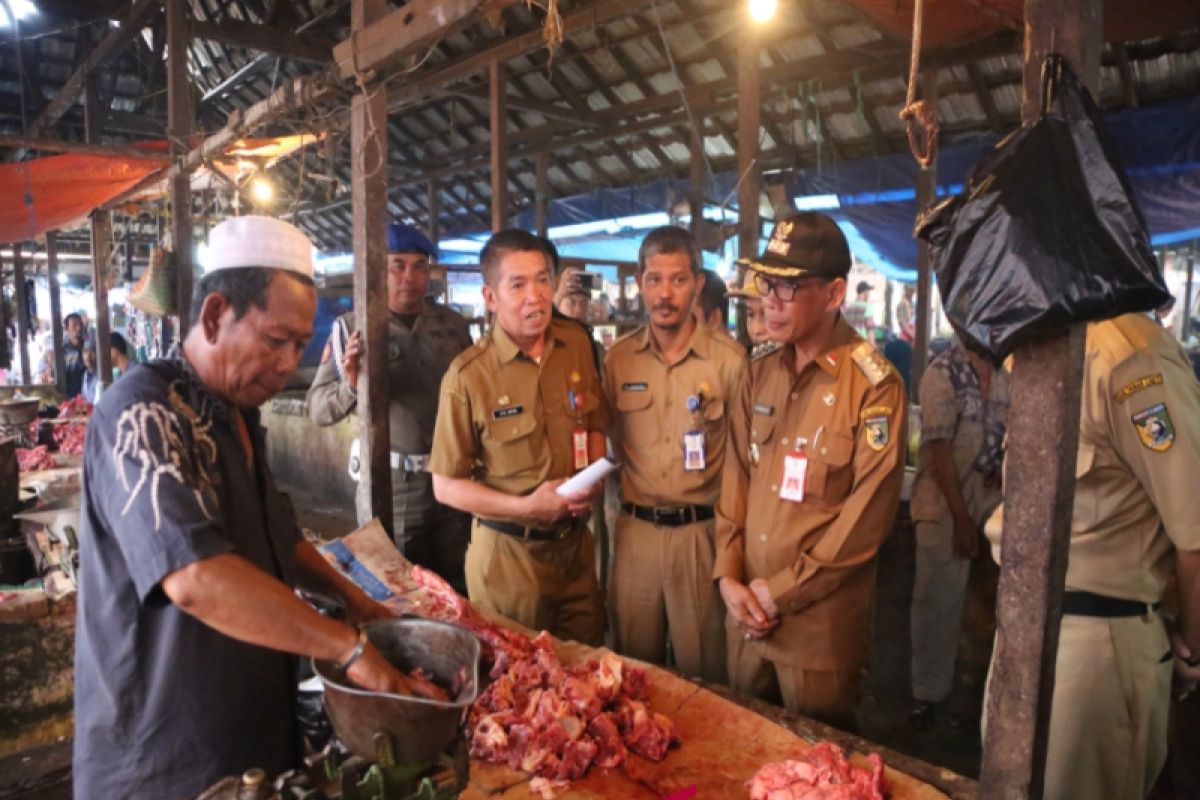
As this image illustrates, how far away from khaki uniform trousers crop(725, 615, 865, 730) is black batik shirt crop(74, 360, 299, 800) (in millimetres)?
1833

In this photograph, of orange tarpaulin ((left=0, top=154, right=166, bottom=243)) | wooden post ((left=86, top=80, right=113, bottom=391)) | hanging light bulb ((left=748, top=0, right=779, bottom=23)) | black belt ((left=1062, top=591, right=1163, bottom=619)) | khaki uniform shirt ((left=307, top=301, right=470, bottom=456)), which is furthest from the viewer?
wooden post ((left=86, top=80, right=113, bottom=391))

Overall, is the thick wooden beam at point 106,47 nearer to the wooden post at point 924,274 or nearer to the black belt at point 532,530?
the black belt at point 532,530

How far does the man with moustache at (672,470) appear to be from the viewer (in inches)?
132

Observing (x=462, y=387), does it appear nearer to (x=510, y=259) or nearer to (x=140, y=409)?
(x=510, y=259)

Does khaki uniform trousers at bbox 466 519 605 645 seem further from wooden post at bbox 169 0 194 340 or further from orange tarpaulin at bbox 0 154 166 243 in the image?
orange tarpaulin at bbox 0 154 166 243

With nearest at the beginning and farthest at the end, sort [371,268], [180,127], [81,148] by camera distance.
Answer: [371,268] → [180,127] → [81,148]

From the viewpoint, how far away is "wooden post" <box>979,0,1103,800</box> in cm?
151

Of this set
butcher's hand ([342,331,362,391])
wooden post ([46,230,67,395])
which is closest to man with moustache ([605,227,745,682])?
butcher's hand ([342,331,362,391])

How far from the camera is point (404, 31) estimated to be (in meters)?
3.13

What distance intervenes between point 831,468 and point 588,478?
92cm

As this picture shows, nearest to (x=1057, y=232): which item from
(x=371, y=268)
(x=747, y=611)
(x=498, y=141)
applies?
(x=747, y=611)

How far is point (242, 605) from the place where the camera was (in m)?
1.57

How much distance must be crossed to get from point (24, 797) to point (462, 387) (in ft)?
9.35

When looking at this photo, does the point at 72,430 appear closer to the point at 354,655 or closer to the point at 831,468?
the point at 354,655
